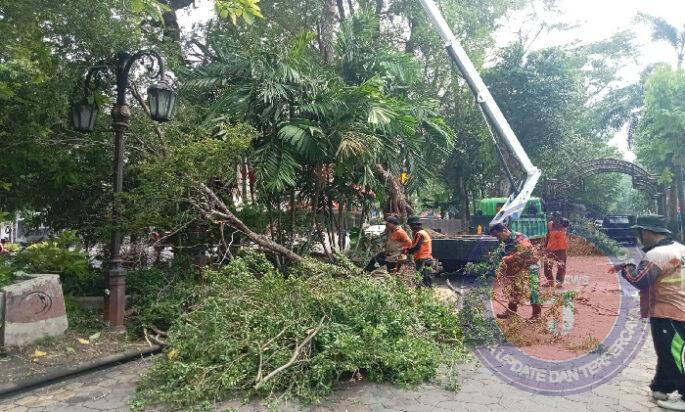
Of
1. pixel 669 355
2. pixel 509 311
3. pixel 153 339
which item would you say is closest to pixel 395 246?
pixel 509 311

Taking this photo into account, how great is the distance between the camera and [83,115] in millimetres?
6785

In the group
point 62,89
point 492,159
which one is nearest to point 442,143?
point 62,89

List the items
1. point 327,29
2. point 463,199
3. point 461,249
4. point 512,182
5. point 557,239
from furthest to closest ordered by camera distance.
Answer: point 463,199
point 512,182
point 327,29
point 461,249
point 557,239

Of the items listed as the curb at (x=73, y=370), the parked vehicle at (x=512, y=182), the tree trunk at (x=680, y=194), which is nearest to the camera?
the curb at (x=73, y=370)

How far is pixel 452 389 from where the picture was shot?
444 centimetres

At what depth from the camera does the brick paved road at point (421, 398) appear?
4074 millimetres

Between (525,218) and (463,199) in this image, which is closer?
(525,218)

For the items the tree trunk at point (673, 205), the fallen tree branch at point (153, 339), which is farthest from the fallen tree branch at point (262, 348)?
the tree trunk at point (673, 205)

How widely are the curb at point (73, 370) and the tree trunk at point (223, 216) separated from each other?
206 centimetres

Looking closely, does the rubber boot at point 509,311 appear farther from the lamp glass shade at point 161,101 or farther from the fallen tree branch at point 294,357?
the lamp glass shade at point 161,101

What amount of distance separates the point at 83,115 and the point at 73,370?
3.41 m

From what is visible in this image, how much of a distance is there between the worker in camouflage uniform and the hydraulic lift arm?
7277 millimetres

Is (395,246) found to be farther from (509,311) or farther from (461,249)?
(461,249)

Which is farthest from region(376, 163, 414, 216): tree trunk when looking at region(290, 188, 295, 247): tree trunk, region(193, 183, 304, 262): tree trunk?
region(193, 183, 304, 262): tree trunk
